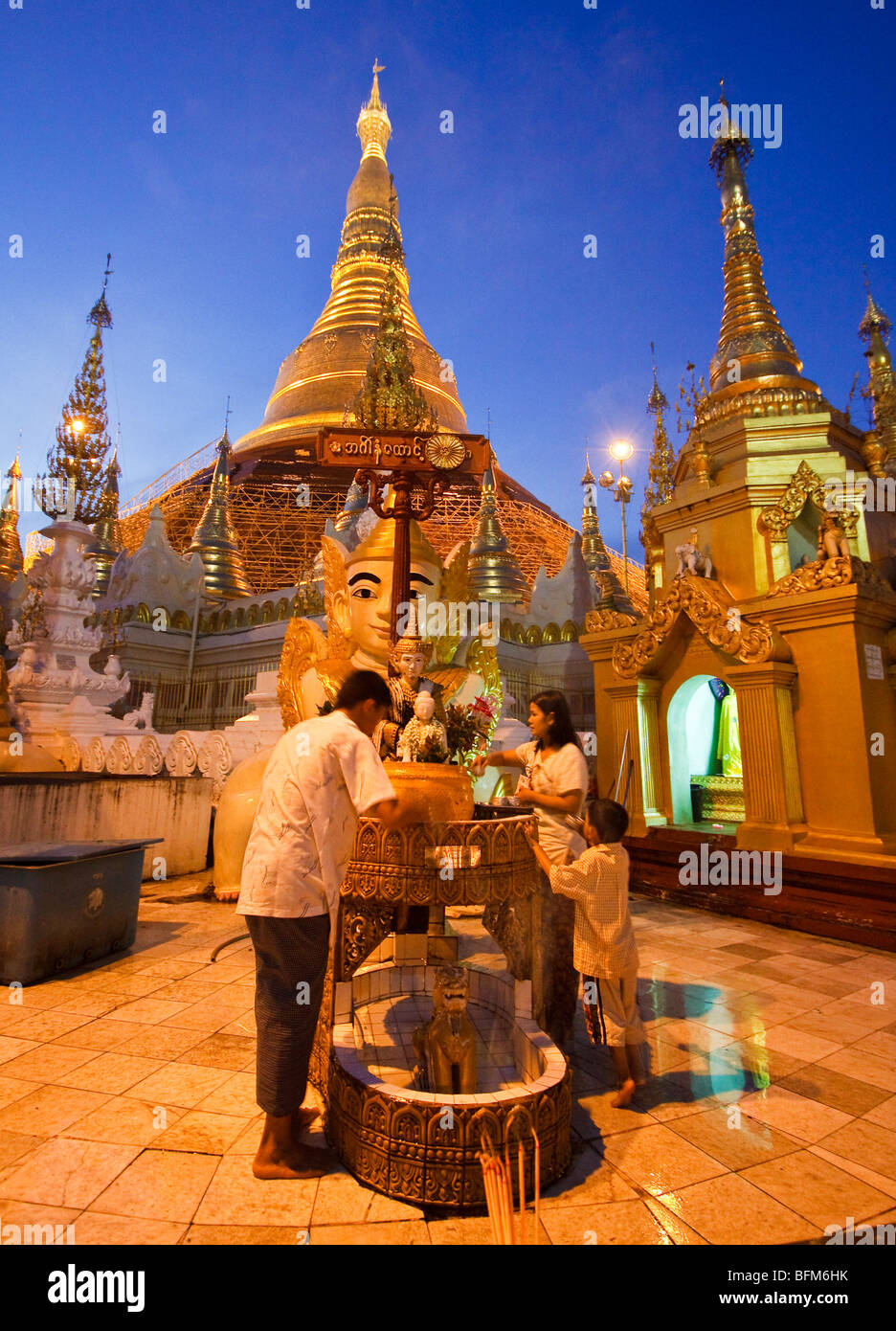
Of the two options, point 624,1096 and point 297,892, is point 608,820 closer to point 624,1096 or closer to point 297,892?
point 624,1096

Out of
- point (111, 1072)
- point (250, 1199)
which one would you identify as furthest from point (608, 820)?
point (111, 1072)

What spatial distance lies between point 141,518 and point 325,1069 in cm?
3118

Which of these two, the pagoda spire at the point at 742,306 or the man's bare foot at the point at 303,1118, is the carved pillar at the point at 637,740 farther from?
the man's bare foot at the point at 303,1118

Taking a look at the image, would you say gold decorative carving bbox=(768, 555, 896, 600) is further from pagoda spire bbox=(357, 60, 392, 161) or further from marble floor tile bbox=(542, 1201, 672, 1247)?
pagoda spire bbox=(357, 60, 392, 161)

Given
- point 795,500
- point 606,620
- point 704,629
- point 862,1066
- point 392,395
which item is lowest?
point 862,1066

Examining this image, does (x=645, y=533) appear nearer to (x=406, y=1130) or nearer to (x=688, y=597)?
(x=688, y=597)

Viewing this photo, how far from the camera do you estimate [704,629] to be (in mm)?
8438

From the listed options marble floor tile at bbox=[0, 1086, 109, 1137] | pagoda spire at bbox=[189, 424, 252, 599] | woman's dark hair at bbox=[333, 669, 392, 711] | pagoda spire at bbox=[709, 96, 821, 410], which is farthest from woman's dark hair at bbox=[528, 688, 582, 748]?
pagoda spire at bbox=[189, 424, 252, 599]

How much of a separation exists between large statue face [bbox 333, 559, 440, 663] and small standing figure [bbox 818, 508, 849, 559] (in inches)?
204

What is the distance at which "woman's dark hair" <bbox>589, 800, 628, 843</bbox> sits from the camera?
310 cm

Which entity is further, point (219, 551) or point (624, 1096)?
point (219, 551)

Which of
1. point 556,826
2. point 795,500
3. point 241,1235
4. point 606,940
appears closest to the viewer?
point 241,1235

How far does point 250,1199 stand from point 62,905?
292 centimetres
